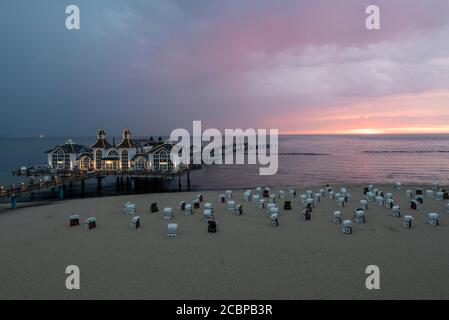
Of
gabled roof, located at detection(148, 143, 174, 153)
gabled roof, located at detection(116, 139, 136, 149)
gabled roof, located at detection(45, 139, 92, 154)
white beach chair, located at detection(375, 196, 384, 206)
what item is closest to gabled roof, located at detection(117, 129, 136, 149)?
gabled roof, located at detection(116, 139, 136, 149)

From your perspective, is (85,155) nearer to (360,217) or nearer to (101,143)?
(101,143)

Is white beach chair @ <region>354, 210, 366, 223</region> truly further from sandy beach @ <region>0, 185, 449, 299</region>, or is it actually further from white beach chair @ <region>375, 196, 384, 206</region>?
white beach chair @ <region>375, 196, 384, 206</region>

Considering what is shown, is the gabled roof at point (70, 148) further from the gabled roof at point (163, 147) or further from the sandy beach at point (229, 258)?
the sandy beach at point (229, 258)

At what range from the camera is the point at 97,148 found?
48.2 metres

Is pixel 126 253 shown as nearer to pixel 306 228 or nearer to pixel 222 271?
pixel 222 271

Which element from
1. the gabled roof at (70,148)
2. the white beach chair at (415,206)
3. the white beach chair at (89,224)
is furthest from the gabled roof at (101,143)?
the white beach chair at (415,206)

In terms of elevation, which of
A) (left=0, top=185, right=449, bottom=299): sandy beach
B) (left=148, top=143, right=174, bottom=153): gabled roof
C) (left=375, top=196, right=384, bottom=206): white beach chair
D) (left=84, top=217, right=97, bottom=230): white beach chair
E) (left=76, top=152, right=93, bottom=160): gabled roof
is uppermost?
(left=148, top=143, right=174, bottom=153): gabled roof

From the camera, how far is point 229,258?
14383 mm

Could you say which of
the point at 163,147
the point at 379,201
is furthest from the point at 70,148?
the point at 379,201

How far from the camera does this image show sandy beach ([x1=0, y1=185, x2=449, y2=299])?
446 inches

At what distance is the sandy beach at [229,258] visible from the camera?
446 inches

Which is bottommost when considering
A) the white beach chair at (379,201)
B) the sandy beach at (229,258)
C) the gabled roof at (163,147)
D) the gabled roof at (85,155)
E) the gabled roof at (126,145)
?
the sandy beach at (229,258)
